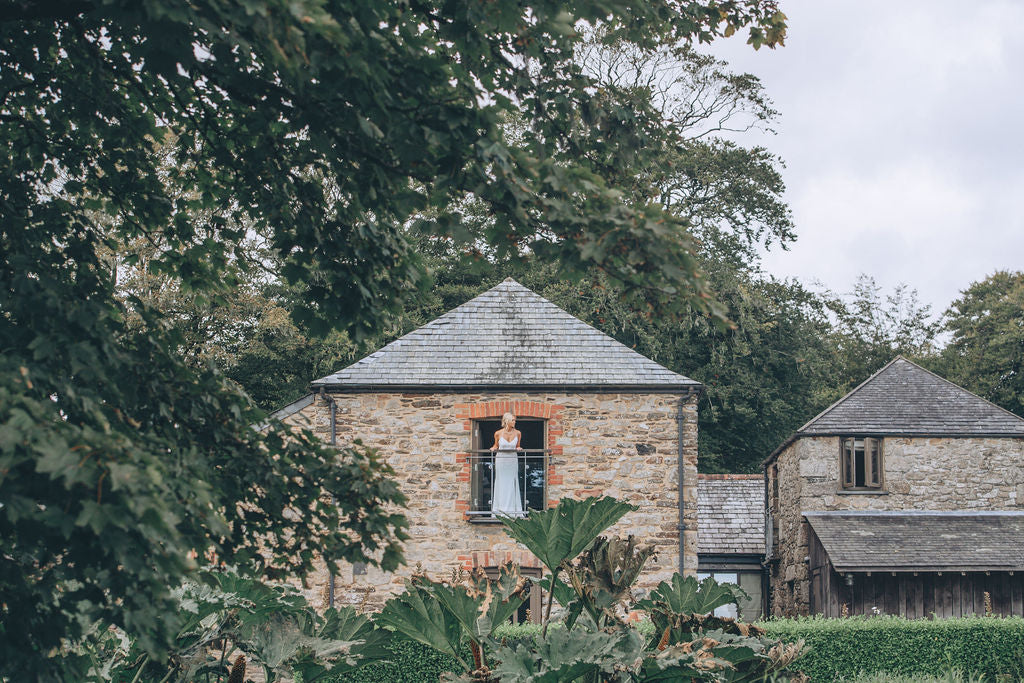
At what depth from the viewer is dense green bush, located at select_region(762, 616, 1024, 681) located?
555 inches

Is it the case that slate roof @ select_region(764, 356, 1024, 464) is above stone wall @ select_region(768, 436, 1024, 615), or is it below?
above

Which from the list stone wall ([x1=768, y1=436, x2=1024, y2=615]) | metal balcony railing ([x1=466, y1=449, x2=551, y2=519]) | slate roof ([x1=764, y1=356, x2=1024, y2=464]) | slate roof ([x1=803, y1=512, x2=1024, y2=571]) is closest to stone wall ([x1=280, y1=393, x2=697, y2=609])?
metal balcony railing ([x1=466, y1=449, x2=551, y2=519])

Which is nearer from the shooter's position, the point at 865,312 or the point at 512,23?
the point at 512,23

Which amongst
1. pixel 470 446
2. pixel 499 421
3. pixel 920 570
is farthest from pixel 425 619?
pixel 920 570

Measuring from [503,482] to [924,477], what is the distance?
28.2 ft

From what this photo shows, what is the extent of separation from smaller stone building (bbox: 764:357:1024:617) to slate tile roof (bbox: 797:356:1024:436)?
0.02 metres

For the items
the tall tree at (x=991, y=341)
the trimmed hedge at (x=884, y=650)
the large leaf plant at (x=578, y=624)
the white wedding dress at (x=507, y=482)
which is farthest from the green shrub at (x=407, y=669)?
the tall tree at (x=991, y=341)

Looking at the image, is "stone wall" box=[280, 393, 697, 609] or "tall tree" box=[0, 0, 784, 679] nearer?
"tall tree" box=[0, 0, 784, 679]

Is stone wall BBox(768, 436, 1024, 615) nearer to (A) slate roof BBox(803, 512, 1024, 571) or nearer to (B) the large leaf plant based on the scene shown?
(A) slate roof BBox(803, 512, 1024, 571)

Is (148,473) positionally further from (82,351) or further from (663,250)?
(663,250)

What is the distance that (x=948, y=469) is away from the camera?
20.0 m

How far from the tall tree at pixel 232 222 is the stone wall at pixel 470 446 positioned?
9522 mm

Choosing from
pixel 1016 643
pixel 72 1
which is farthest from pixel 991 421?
pixel 72 1

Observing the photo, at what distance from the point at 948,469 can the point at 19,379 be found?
741 inches
